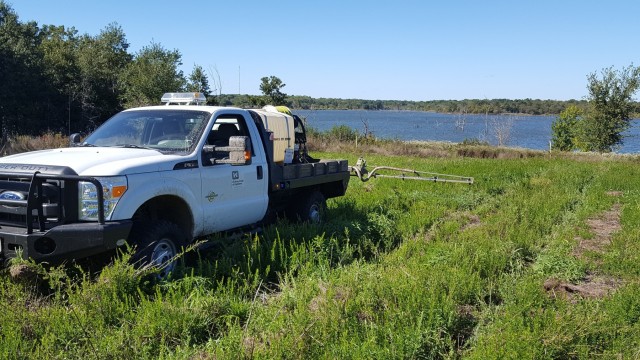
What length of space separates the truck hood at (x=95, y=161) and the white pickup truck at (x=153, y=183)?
0.4 inches

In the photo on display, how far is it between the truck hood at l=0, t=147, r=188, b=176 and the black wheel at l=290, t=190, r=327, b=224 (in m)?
3.11

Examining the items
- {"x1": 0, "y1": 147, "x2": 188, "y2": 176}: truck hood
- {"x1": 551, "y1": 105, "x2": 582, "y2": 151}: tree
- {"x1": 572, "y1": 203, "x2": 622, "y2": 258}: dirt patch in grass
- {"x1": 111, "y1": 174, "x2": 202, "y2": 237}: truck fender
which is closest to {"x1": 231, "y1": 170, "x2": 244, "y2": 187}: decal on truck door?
{"x1": 111, "y1": 174, "x2": 202, "y2": 237}: truck fender

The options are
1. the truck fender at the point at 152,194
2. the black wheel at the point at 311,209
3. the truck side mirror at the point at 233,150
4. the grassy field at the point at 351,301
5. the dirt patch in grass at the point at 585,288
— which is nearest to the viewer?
the grassy field at the point at 351,301

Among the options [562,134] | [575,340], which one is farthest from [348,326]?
[562,134]

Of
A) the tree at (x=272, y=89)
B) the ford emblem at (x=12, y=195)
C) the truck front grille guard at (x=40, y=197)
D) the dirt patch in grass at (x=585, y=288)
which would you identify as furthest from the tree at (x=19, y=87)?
the dirt patch in grass at (x=585, y=288)

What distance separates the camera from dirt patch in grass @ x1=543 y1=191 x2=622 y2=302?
19.3 ft

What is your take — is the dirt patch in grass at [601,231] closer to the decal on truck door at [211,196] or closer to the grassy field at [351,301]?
the grassy field at [351,301]

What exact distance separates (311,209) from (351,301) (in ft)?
14.9

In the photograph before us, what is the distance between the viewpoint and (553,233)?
9.11 metres

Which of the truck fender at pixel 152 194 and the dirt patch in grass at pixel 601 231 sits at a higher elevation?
the truck fender at pixel 152 194

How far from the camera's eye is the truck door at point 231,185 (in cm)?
676

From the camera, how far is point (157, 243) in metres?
5.70

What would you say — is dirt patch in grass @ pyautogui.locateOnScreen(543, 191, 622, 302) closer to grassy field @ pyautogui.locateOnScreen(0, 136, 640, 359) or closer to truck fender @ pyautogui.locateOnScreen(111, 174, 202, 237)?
grassy field @ pyautogui.locateOnScreen(0, 136, 640, 359)

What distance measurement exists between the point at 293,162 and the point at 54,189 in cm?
471
